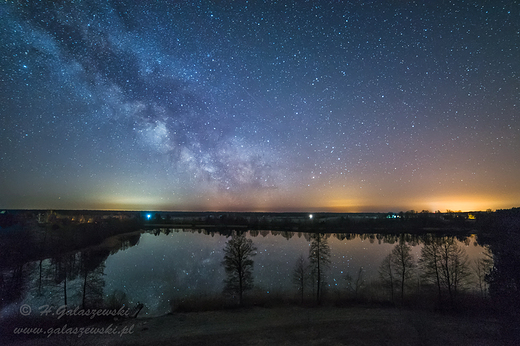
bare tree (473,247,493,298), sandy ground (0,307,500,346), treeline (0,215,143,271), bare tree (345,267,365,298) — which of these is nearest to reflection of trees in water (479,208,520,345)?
sandy ground (0,307,500,346)

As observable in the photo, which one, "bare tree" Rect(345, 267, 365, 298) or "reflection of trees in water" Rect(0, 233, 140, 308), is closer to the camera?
"reflection of trees in water" Rect(0, 233, 140, 308)

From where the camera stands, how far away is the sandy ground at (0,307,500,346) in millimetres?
18781

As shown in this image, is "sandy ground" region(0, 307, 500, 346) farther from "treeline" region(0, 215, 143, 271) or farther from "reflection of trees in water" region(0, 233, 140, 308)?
"treeline" region(0, 215, 143, 271)

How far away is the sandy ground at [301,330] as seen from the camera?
18.8 metres

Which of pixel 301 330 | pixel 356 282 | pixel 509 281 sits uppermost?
pixel 509 281

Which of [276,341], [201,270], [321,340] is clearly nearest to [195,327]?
[276,341]

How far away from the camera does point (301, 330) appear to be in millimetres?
20562

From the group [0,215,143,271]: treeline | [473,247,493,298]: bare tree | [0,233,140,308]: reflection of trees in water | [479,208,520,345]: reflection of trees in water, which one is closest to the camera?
[479,208,520,345]: reflection of trees in water

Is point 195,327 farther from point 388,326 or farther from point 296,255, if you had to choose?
point 296,255

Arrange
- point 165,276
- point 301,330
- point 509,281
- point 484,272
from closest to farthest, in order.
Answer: point 509,281, point 301,330, point 484,272, point 165,276

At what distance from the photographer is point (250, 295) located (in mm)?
32656

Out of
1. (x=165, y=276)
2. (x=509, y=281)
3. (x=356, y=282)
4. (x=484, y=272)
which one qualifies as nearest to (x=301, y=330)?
(x=509, y=281)

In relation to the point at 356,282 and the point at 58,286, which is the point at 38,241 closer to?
the point at 58,286

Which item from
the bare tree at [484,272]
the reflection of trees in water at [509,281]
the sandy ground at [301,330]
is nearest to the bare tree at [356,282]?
the sandy ground at [301,330]
